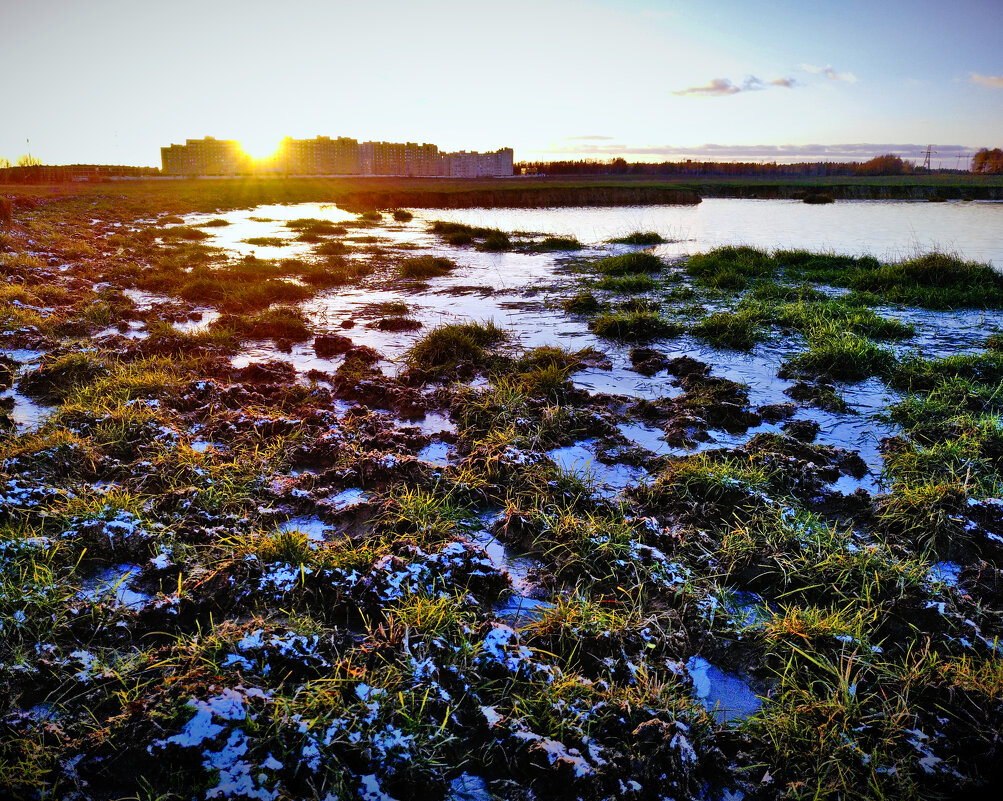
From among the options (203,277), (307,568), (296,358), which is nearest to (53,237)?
(203,277)

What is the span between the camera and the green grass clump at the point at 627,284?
1215 cm

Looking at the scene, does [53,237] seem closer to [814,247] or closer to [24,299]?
[24,299]

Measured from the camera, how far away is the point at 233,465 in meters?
4.51

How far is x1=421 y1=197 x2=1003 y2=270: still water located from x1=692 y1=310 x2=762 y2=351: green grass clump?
27.0 ft

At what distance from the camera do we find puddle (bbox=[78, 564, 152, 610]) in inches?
126

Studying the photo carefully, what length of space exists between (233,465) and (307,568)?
5.08 feet

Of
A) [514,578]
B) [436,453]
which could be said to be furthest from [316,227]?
[514,578]

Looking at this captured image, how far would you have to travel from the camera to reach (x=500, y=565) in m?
3.70

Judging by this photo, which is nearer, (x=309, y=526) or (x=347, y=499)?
(x=309, y=526)

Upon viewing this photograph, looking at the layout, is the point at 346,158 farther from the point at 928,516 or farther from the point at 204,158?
the point at 928,516

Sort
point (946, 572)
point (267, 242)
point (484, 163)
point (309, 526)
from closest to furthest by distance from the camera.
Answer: point (946, 572) < point (309, 526) < point (267, 242) < point (484, 163)

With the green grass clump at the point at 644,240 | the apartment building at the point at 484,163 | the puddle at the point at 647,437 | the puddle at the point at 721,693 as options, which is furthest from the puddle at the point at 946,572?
the apartment building at the point at 484,163

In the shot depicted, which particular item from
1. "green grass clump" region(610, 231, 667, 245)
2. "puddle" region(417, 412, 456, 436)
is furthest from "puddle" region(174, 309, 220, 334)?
"green grass clump" region(610, 231, 667, 245)

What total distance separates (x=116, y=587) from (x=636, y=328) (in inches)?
293
